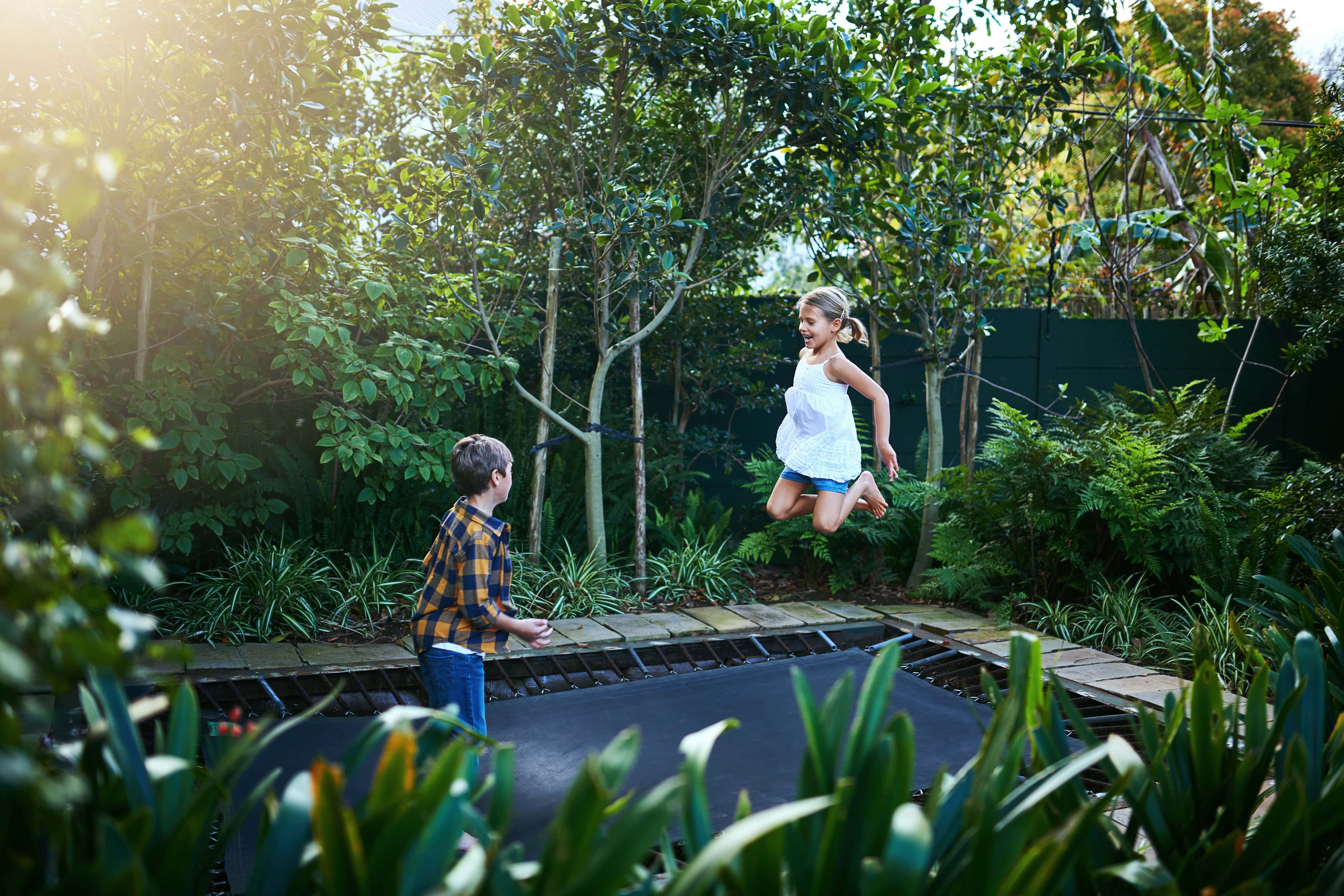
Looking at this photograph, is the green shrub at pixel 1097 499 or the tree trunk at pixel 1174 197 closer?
the green shrub at pixel 1097 499

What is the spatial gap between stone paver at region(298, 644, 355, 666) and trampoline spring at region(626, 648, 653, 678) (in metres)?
1.21

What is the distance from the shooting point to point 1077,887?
1513 mm

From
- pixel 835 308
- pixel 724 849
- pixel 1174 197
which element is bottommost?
pixel 724 849

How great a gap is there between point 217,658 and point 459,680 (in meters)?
1.72

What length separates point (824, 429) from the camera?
4.25 m

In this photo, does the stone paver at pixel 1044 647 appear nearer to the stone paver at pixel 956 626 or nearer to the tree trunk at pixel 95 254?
the stone paver at pixel 956 626

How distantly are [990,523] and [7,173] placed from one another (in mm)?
5188

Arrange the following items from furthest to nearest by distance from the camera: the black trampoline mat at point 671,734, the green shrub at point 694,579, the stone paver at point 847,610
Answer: the green shrub at point 694,579
the stone paver at point 847,610
the black trampoline mat at point 671,734

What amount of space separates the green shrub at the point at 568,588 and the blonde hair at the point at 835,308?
2.01 meters

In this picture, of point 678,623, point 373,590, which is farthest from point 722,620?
point 373,590

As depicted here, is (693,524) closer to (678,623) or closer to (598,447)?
(598,447)

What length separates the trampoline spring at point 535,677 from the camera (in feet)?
13.5

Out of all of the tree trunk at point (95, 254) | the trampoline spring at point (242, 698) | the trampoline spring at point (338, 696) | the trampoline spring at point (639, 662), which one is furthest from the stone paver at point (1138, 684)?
the tree trunk at point (95, 254)

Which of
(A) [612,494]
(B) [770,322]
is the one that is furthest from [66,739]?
(B) [770,322]
